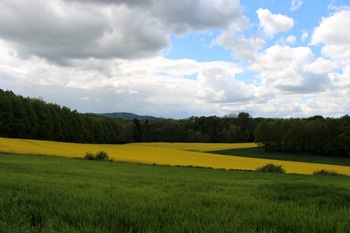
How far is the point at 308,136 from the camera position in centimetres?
6769

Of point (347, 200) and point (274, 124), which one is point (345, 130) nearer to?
point (274, 124)

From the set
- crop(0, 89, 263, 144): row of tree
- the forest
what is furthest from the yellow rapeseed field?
the forest

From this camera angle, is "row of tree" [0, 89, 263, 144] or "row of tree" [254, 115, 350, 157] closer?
"row of tree" [0, 89, 263, 144]

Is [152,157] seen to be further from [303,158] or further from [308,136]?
[308,136]

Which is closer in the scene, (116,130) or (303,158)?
(303,158)

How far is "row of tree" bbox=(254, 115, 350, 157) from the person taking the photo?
203ft

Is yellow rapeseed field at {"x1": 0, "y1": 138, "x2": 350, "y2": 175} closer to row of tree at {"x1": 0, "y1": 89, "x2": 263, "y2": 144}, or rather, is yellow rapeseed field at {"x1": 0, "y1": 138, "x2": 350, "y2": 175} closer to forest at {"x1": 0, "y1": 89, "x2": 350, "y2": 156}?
row of tree at {"x1": 0, "y1": 89, "x2": 263, "y2": 144}

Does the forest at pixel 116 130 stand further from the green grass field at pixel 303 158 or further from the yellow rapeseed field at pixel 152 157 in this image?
the yellow rapeseed field at pixel 152 157

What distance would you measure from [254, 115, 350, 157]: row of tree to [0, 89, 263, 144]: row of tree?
97.4ft

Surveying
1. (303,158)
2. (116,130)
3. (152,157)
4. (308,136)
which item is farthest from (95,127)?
(308,136)

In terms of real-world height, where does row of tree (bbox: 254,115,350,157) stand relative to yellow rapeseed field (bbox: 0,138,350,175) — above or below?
above

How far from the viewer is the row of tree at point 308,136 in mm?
61750

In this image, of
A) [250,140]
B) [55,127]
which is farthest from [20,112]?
[250,140]

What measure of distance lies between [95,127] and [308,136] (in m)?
71.2
